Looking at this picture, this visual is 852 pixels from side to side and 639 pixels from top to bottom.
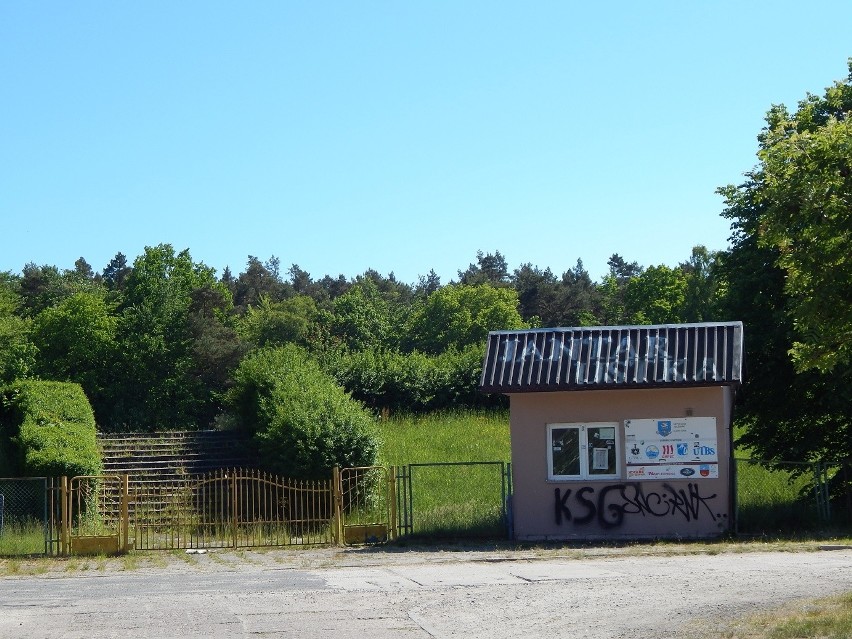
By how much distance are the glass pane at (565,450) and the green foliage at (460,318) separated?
6289cm

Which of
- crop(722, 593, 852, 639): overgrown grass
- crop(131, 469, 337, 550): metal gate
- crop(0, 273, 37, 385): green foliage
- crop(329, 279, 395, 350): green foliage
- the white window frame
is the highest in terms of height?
crop(329, 279, 395, 350): green foliage

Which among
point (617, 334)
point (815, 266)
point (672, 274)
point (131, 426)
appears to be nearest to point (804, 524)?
point (617, 334)

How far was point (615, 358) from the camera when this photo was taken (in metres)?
21.0

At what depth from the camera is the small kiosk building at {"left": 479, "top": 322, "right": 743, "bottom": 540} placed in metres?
20.7

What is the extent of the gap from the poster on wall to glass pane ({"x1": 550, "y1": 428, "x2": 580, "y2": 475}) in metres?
→ 1.00

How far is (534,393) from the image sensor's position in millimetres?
21172

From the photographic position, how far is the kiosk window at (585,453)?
2106cm

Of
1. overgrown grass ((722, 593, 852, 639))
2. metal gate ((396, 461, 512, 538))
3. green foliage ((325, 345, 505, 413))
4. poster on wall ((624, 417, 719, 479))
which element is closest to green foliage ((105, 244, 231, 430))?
green foliage ((325, 345, 505, 413))

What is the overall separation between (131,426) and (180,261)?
65.4 feet

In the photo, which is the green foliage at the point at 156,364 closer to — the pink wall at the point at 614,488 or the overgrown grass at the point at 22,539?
the overgrown grass at the point at 22,539

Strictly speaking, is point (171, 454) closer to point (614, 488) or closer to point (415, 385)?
point (415, 385)

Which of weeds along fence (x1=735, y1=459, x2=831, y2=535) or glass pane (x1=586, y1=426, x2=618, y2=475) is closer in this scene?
glass pane (x1=586, y1=426, x2=618, y2=475)

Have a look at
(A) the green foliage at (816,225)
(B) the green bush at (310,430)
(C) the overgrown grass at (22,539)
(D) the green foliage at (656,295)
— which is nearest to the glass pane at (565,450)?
(B) the green bush at (310,430)

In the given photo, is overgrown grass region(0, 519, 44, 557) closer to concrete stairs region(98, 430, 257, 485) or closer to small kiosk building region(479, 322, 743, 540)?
concrete stairs region(98, 430, 257, 485)
